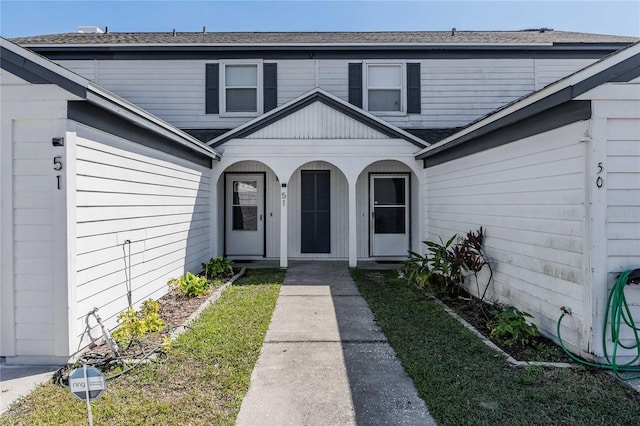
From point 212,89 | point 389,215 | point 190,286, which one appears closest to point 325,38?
point 212,89

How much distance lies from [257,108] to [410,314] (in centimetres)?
723

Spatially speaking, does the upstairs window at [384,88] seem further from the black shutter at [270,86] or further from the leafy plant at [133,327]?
the leafy plant at [133,327]

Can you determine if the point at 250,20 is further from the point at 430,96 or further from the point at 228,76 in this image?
the point at 430,96

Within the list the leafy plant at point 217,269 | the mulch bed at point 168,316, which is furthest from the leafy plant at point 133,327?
the leafy plant at point 217,269

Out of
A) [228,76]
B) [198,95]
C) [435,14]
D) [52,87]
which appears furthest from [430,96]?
[52,87]

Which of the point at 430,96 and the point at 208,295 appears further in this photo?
the point at 430,96

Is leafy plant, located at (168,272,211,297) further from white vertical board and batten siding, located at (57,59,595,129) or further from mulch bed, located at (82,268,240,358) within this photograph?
white vertical board and batten siding, located at (57,59,595,129)

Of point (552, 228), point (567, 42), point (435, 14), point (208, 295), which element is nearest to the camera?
point (552, 228)

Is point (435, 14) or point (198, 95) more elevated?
point (435, 14)

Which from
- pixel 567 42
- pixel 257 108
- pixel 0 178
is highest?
pixel 567 42

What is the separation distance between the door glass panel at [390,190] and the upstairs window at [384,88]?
77.9 inches

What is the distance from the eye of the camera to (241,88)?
10.3m

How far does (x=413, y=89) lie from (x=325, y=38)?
303 cm

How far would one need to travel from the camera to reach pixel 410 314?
18.0 feet
